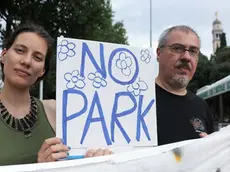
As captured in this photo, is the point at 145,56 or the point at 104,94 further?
the point at 145,56

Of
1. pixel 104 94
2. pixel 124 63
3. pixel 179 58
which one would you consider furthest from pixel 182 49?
pixel 104 94

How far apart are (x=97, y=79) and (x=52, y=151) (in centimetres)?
40

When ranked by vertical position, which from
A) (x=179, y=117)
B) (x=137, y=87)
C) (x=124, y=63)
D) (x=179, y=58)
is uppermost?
(x=179, y=58)

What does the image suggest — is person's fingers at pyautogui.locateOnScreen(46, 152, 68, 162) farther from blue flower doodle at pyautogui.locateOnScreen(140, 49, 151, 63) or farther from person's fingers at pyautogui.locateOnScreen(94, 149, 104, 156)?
blue flower doodle at pyautogui.locateOnScreen(140, 49, 151, 63)

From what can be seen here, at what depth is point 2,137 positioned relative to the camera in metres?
1.51

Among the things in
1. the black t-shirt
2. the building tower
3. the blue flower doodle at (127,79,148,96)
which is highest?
the building tower

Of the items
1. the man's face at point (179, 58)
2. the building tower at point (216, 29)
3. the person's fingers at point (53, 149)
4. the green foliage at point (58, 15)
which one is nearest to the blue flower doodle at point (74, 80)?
the person's fingers at point (53, 149)

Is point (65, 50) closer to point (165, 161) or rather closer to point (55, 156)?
point (55, 156)

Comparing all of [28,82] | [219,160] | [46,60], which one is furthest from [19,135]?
[219,160]

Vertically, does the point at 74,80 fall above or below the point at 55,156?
above

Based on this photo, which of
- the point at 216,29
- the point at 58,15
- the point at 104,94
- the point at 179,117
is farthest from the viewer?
the point at 216,29

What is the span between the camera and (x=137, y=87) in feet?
5.73

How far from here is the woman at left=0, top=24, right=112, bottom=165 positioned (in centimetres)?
153

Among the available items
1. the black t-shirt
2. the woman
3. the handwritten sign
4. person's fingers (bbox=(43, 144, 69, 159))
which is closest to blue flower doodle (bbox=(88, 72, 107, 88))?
the handwritten sign
